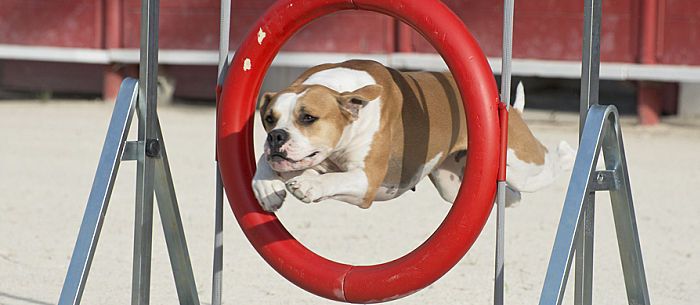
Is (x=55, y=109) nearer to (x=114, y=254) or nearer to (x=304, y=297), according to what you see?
(x=114, y=254)

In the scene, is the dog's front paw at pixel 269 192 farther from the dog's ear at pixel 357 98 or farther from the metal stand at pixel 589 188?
the metal stand at pixel 589 188

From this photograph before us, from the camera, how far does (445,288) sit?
4.99 meters

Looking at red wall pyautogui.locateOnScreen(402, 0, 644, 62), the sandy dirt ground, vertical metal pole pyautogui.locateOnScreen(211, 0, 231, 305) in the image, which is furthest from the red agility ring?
red wall pyautogui.locateOnScreen(402, 0, 644, 62)

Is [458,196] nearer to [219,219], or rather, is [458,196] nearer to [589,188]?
[589,188]

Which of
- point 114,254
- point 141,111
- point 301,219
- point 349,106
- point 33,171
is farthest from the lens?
point 33,171

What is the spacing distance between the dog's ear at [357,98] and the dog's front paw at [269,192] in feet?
0.92

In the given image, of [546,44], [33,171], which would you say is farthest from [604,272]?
[546,44]

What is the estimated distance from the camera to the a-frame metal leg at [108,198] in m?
3.50

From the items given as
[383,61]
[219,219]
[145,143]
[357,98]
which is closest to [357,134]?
[357,98]

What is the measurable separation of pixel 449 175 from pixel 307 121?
2.53ft

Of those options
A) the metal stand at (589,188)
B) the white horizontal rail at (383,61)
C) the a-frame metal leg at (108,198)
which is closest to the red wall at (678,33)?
the white horizontal rail at (383,61)

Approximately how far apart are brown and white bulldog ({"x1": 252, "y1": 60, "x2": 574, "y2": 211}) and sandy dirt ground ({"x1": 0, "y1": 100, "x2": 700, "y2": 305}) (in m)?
1.31

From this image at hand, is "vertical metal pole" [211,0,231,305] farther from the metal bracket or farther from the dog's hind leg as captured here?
the metal bracket

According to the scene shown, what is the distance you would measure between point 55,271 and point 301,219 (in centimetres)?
150
